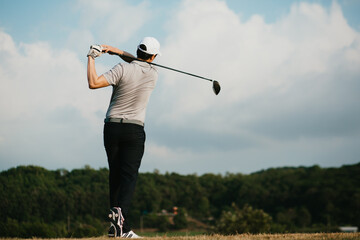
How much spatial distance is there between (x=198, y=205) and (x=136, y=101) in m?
166

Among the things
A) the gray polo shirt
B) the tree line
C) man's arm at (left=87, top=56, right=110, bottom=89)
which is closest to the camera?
man's arm at (left=87, top=56, right=110, bottom=89)

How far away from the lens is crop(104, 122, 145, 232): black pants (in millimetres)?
7641

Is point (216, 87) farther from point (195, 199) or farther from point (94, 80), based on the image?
point (195, 199)

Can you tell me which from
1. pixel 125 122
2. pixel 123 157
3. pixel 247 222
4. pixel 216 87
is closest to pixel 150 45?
pixel 125 122

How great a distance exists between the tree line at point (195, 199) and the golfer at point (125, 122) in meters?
72.5

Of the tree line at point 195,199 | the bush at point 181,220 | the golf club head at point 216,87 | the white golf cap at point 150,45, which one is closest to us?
the white golf cap at point 150,45

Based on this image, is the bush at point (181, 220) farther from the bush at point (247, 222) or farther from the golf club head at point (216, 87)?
the golf club head at point (216, 87)

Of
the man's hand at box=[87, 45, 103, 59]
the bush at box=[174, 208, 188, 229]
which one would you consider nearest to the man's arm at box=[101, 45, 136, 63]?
the man's hand at box=[87, 45, 103, 59]

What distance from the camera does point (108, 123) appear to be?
7.64m

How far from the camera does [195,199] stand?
561 feet

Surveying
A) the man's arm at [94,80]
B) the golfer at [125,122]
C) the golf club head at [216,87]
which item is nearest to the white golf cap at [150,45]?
the golfer at [125,122]

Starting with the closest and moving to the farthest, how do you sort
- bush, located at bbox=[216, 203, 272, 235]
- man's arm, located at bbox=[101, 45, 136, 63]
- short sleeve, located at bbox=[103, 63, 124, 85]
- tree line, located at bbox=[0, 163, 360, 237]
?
short sleeve, located at bbox=[103, 63, 124, 85] < man's arm, located at bbox=[101, 45, 136, 63] < tree line, located at bbox=[0, 163, 360, 237] < bush, located at bbox=[216, 203, 272, 235]

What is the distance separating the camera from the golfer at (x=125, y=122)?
7.58 m

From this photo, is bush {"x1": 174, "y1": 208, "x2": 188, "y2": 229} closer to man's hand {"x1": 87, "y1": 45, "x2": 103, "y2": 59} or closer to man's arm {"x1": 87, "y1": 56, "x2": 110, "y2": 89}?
man's hand {"x1": 87, "y1": 45, "x2": 103, "y2": 59}
